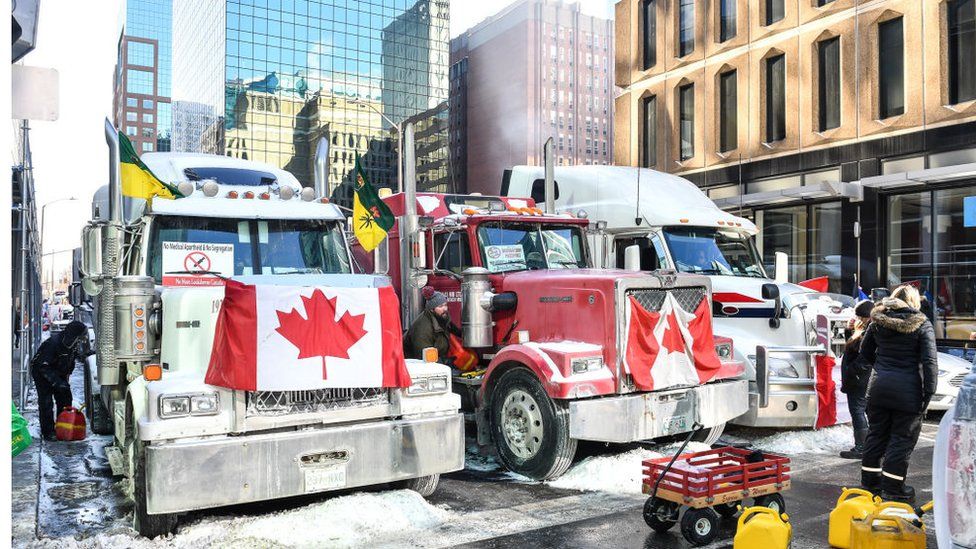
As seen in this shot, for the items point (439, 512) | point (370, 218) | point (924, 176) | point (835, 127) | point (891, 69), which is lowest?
point (439, 512)

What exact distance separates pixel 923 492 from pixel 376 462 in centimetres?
484

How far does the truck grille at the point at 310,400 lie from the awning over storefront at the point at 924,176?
52.8 ft

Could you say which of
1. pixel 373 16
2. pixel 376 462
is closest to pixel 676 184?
pixel 376 462

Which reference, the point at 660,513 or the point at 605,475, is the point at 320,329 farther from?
the point at 605,475

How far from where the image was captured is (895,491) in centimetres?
656

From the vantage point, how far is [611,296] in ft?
24.3

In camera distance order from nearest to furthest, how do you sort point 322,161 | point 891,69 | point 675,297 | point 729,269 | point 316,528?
point 316,528 < point 675,297 < point 322,161 < point 729,269 < point 891,69

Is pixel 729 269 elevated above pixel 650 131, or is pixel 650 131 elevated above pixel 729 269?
pixel 650 131

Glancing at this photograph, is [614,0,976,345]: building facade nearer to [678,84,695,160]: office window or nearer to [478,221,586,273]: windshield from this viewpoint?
[678,84,695,160]: office window

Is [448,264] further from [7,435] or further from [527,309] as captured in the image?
[7,435]

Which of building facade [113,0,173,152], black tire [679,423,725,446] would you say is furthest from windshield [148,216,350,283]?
building facade [113,0,173,152]

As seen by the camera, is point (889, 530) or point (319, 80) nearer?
point (889, 530)

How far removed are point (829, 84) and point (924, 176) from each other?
15.1ft

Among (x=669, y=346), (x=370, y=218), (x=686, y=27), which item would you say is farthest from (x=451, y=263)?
(x=686, y=27)
